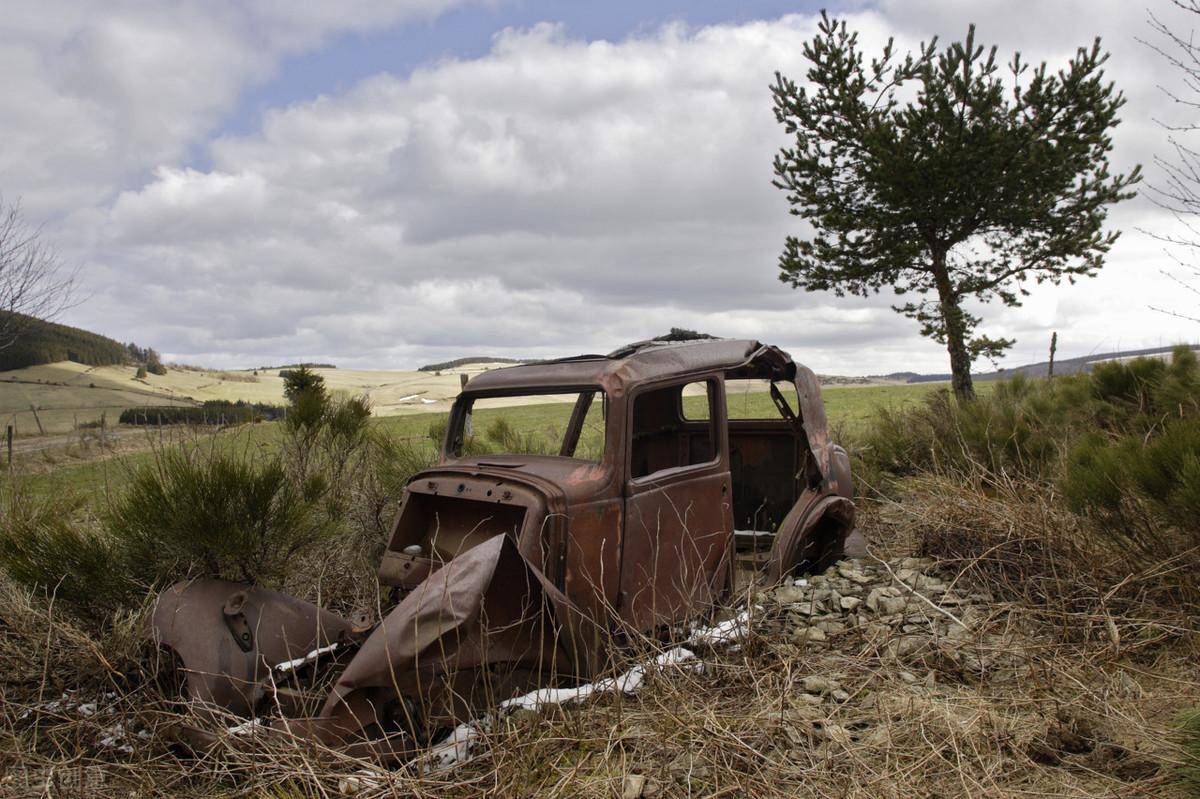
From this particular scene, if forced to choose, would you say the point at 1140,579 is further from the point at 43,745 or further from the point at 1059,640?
the point at 43,745

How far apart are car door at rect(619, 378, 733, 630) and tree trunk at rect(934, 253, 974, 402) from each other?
44.6ft

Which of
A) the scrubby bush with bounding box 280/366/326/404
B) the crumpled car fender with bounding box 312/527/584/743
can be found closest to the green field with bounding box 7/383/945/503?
the scrubby bush with bounding box 280/366/326/404

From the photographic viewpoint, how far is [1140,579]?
14.6 feet

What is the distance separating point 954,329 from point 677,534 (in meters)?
14.7

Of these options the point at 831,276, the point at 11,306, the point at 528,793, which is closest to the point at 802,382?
the point at 528,793

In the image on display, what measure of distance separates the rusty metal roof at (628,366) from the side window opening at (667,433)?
44.5 inches

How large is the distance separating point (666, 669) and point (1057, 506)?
4.02 m

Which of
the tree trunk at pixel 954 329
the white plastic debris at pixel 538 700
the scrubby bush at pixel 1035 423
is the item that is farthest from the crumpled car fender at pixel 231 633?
the tree trunk at pixel 954 329

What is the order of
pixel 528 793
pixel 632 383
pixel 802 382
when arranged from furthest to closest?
1. pixel 802 382
2. pixel 632 383
3. pixel 528 793

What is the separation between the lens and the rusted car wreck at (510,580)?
Result: 3143mm

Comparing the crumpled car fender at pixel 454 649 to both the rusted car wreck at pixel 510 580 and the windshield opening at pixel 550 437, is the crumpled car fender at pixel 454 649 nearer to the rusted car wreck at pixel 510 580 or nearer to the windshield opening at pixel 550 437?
the rusted car wreck at pixel 510 580

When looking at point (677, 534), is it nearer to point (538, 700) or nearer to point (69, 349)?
point (538, 700)

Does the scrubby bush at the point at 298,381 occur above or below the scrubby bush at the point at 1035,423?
above

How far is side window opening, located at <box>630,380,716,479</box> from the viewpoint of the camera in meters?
6.18
